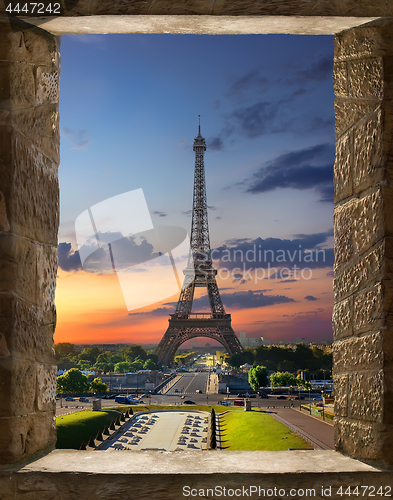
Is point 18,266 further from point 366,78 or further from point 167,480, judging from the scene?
point 366,78

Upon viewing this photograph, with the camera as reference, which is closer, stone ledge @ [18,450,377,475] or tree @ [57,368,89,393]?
stone ledge @ [18,450,377,475]

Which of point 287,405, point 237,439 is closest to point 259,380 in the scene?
point 287,405

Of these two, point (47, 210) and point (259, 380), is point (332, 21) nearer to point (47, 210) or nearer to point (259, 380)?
point (47, 210)

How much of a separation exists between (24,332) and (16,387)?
30 centimetres

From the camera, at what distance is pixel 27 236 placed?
2639mm

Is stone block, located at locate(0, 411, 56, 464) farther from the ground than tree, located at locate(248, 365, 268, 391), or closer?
farther from the ground

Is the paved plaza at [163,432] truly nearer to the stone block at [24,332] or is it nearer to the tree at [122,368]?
the stone block at [24,332]

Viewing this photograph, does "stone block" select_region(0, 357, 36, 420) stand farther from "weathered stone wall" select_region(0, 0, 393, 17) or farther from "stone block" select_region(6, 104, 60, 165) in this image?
"weathered stone wall" select_region(0, 0, 393, 17)

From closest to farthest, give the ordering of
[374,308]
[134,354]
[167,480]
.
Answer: [167,480], [374,308], [134,354]

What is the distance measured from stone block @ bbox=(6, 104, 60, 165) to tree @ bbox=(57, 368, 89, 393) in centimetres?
4876

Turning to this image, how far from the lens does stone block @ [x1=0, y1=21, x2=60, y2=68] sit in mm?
2639

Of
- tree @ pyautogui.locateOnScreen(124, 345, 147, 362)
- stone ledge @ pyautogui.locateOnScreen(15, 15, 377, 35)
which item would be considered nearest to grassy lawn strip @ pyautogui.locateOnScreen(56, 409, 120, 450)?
stone ledge @ pyautogui.locateOnScreen(15, 15, 377, 35)

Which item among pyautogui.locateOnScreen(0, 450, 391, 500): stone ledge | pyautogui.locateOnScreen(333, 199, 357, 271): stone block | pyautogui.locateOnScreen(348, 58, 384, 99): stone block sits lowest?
pyautogui.locateOnScreen(0, 450, 391, 500): stone ledge

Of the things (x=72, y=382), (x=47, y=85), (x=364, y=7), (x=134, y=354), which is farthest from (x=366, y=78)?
(x=134, y=354)
